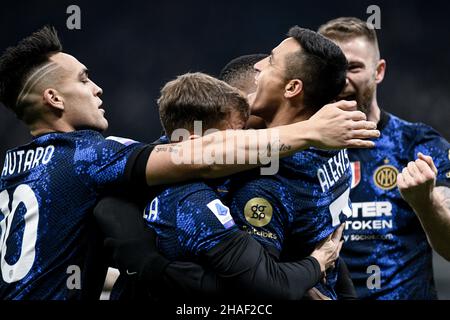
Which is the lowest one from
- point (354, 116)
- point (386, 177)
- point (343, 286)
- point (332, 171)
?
point (343, 286)

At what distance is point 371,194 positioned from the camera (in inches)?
146

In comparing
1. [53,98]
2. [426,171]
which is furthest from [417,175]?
[53,98]

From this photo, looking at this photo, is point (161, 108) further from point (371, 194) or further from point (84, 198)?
point (371, 194)

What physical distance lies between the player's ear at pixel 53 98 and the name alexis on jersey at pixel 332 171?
3.41 feet

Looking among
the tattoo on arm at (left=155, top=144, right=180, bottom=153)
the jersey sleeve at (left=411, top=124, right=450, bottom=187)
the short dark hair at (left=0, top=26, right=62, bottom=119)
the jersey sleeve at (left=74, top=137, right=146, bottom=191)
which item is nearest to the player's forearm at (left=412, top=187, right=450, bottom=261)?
the jersey sleeve at (left=411, top=124, right=450, bottom=187)

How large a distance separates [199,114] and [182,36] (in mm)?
5770

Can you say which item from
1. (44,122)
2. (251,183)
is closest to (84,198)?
(44,122)

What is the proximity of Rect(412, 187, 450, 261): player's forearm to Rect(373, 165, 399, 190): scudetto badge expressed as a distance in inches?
13.9

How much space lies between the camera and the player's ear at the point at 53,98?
8.80 feet

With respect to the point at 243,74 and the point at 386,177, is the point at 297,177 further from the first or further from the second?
the point at 386,177

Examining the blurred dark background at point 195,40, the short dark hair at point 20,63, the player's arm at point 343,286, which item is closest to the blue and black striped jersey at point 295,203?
the player's arm at point 343,286

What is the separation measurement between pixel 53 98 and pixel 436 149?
6.58 feet

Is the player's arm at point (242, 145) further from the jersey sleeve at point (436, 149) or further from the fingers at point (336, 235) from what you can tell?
the jersey sleeve at point (436, 149)

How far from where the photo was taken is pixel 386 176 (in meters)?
3.70
